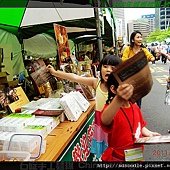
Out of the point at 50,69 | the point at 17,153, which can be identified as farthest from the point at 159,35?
the point at 50,69

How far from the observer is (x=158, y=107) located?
1.17m

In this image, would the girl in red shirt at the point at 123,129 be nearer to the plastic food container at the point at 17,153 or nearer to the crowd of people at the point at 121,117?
the crowd of people at the point at 121,117

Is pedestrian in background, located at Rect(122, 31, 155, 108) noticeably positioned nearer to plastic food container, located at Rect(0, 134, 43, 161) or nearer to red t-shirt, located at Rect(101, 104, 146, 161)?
red t-shirt, located at Rect(101, 104, 146, 161)

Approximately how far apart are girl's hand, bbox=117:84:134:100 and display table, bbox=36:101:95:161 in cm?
46

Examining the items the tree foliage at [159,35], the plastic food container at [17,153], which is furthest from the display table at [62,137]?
the tree foliage at [159,35]

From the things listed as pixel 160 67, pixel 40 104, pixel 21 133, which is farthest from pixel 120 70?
pixel 40 104

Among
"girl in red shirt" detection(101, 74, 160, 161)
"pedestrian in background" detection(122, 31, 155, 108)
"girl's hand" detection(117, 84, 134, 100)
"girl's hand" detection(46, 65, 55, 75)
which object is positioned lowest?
"girl in red shirt" detection(101, 74, 160, 161)

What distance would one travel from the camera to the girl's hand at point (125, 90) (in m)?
0.88

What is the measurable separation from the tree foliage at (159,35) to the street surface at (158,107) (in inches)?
3.1

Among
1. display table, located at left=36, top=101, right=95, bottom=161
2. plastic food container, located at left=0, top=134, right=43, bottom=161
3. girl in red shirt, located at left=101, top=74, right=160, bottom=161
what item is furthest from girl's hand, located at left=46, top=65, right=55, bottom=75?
girl in red shirt, located at left=101, top=74, right=160, bottom=161

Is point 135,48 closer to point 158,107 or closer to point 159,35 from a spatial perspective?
point 159,35

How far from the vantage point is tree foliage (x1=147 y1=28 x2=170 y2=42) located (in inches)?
39.6

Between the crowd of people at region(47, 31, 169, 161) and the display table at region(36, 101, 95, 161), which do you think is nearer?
the crowd of people at region(47, 31, 169, 161)

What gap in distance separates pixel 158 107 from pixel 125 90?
0.33m
